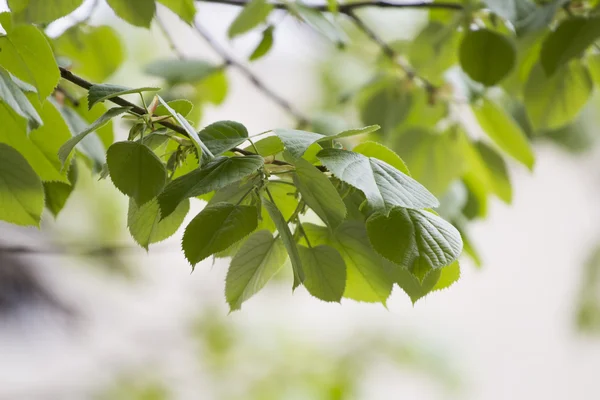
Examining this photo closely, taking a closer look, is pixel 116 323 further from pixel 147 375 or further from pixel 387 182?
pixel 387 182

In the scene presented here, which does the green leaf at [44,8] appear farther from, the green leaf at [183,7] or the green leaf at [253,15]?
the green leaf at [253,15]

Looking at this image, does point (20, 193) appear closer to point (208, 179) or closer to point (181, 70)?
point (208, 179)

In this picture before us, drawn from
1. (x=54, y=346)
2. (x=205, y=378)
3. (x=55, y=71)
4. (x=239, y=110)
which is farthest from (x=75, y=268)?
(x=55, y=71)

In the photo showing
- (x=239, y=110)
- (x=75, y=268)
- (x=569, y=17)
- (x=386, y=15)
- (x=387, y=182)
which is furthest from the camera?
(x=239, y=110)

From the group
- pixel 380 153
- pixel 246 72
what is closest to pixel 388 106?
pixel 246 72

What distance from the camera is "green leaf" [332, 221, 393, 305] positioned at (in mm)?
262

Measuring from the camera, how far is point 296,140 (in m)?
0.22

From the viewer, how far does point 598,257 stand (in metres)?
1.64

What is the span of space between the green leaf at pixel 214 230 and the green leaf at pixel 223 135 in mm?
23

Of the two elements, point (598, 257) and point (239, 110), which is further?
point (239, 110)

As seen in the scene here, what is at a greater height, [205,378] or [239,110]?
[239,110]

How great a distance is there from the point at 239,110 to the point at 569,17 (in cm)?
149

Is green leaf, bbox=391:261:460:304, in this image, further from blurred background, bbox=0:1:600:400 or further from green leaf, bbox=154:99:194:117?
blurred background, bbox=0:1:600:400

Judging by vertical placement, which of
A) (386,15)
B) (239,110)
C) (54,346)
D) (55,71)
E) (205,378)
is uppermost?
(55,71)
